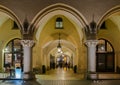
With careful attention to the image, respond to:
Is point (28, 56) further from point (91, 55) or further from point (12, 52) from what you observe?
point (12, 52)

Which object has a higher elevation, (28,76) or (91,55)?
(91,55)

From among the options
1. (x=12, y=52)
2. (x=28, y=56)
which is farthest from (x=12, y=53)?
(x=28, y=56)

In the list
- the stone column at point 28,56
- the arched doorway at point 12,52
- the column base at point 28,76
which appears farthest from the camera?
the arched doorway at point 12,52

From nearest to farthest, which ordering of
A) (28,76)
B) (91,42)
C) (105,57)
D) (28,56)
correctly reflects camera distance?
(28,76) → (91,42) → (28,56) → (105,57)

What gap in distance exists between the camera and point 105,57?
106 feet

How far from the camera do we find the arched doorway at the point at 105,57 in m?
32.0

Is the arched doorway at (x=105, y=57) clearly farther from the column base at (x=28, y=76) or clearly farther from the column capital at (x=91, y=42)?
the column base at (x=28, y=76)

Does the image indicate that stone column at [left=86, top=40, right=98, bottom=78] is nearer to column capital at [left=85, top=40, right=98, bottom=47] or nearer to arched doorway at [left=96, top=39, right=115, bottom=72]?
column capital at [left=85, top=40, right=98, bottom=47]

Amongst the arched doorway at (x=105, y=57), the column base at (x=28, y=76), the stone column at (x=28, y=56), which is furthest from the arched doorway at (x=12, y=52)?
the column base at (x=28, y=76)

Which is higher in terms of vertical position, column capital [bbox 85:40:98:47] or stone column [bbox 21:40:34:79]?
column capital [bbox 85:40:98:47]

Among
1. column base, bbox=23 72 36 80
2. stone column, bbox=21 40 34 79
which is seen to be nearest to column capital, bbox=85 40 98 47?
stone column, bbox=21 40 34 79

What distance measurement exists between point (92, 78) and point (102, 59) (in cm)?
1045

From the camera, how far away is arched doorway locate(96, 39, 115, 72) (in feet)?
105

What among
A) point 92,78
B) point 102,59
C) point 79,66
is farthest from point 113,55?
point 92,78
